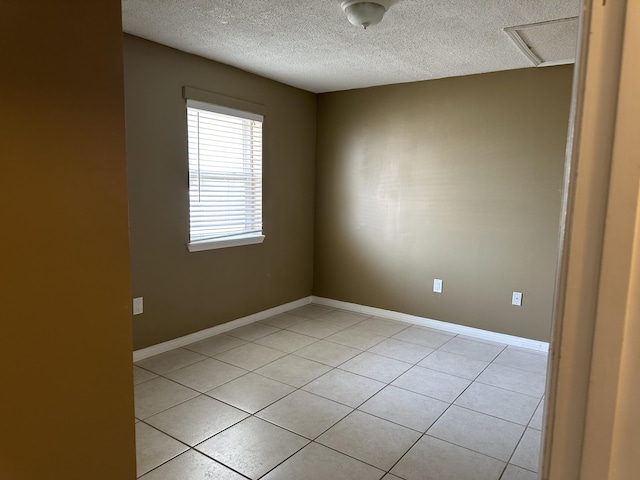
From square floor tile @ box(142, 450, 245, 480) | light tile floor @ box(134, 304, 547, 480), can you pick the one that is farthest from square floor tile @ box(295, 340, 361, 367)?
square floor tile @ box(142, 450, 245, 480)

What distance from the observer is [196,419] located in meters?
2.50

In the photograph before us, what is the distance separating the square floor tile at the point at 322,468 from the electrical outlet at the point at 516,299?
2.29m

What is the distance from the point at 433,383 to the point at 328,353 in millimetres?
877

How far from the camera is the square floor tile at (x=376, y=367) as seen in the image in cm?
316

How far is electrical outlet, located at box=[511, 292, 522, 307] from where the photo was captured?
12.4ft

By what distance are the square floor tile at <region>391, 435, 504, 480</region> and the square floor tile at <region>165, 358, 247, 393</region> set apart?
1364mm

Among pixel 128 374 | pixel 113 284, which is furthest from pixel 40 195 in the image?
pixel 128 374

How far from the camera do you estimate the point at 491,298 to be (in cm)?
393

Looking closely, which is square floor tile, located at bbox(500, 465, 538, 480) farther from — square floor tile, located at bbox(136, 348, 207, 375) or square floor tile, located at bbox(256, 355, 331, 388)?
square floor tile, located at bbox(136, 348, 207, 375)

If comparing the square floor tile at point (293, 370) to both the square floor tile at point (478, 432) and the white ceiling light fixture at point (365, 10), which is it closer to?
the square floor tile at point (478, 432)

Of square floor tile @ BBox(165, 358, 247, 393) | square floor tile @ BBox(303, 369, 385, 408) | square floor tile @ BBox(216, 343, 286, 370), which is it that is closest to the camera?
square floor tile @ BBox(303, 369, 385, 408)

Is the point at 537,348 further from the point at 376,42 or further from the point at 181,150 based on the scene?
the point at 181,150

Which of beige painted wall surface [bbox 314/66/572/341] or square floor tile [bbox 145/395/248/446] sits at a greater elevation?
beige painted wall surface [bbox 314/66/572/341]

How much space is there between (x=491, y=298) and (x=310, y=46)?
103 inches
